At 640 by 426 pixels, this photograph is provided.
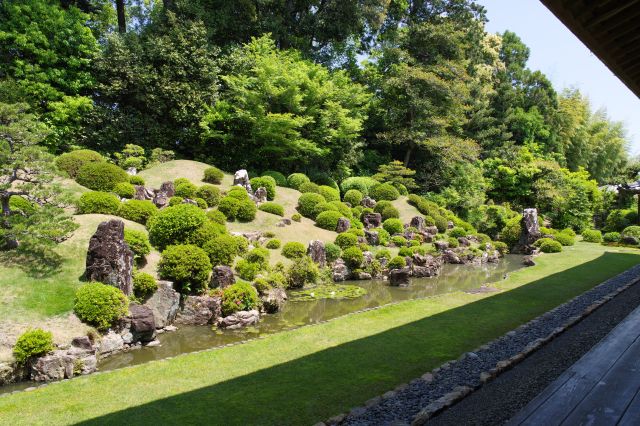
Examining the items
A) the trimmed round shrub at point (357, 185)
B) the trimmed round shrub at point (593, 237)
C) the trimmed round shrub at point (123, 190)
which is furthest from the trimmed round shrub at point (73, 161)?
the trimmed round shrub at point (593, 237)

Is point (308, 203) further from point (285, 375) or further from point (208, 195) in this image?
point (285, 375)

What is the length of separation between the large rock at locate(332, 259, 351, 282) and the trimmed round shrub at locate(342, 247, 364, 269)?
207 millimetres

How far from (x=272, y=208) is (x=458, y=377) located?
14.2 m

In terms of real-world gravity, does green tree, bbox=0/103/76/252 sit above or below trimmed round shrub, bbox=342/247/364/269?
above

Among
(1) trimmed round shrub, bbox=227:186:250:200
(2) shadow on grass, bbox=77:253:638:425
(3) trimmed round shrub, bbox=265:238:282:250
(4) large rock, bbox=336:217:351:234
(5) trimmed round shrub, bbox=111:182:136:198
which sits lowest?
(2) shadow on grass, bbox=77:253:638:425

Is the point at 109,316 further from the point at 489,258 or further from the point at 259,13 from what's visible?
the point at 259,13

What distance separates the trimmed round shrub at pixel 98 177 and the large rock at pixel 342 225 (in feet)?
33.0

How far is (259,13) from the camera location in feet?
100

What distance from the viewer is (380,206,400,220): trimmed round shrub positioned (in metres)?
23.9

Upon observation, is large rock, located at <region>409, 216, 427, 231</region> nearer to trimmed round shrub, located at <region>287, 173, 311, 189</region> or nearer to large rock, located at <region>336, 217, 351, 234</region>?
large rock, located at <region>336, 217, 351, 234</region>

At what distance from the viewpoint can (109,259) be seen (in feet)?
32.9

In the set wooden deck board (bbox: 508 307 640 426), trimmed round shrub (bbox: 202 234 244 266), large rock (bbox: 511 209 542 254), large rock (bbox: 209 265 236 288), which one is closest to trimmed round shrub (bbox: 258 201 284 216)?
trimmed round shrub (bbox: 202 234 244 266)

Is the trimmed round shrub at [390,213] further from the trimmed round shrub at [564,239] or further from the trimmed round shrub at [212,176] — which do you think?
the trimmed round shrub at [212,176]

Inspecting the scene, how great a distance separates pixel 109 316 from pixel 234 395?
15.1ft
